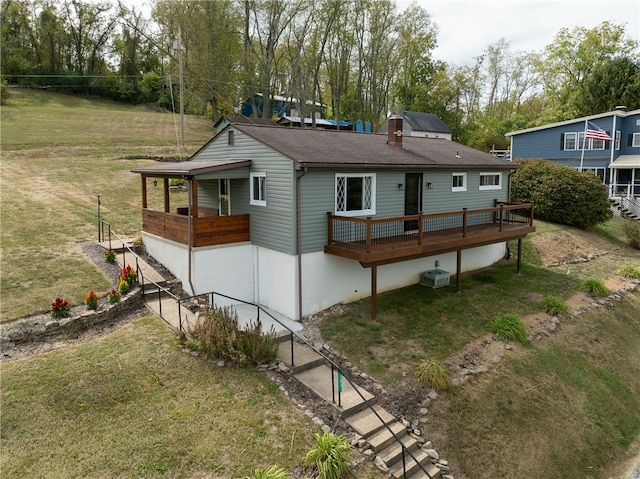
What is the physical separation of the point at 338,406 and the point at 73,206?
1640 cm

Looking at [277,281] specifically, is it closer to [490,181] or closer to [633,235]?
[490,181]

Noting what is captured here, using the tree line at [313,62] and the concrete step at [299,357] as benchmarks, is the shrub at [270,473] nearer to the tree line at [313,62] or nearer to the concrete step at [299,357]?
the concrete step at [299,357]

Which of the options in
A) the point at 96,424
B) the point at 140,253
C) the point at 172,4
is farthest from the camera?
the point at 172,4

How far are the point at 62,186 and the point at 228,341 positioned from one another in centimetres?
1751

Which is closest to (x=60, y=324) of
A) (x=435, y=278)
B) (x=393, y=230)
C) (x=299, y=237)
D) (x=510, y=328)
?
(x=299, y=237)

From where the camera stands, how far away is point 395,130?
50.9ft

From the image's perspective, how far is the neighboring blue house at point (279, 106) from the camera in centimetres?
3703

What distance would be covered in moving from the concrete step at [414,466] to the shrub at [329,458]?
2.97ft

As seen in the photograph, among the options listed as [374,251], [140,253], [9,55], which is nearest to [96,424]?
[374,251]

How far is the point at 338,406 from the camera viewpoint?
28.2 ft

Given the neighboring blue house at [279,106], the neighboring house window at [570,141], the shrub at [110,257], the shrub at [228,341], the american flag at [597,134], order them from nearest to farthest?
the shrub at [228,341]
the shrub at [110,257]
the american flag at [597,134]
the neighboring house window at [570,141]
the neighboring blue house at [279,106]

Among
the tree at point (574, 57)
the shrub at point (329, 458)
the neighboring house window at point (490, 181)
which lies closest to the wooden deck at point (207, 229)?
the shrub at point (329, 458)

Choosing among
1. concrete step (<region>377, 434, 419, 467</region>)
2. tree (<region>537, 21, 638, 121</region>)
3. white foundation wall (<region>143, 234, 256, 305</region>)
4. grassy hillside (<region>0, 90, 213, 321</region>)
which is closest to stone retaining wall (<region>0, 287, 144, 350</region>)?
grassy hillside (<region>0, 90, 213, 321</region>)

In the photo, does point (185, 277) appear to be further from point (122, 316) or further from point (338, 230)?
point (338, 230)
